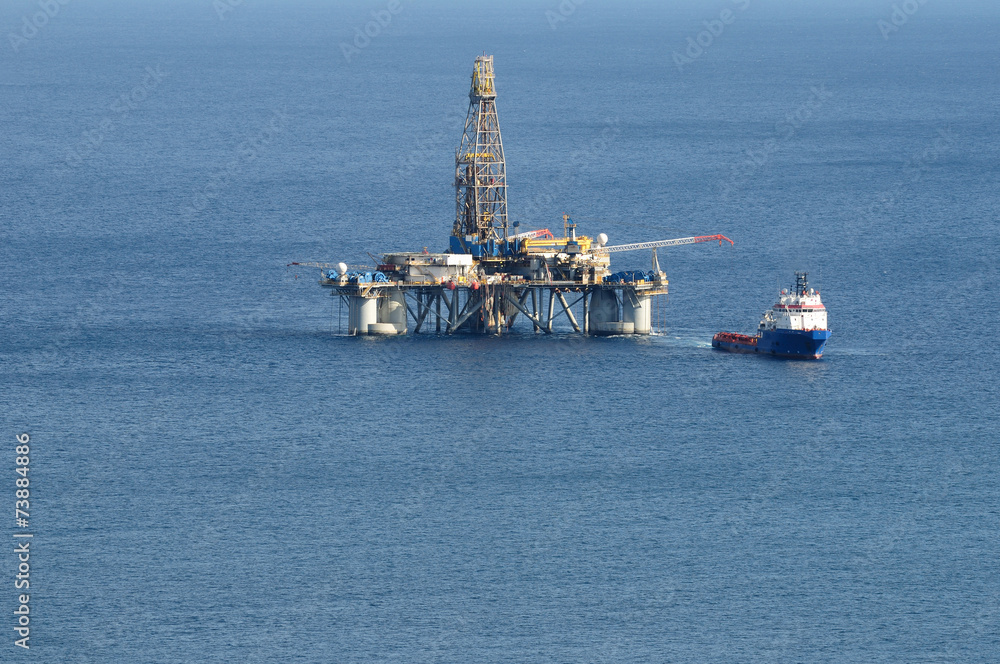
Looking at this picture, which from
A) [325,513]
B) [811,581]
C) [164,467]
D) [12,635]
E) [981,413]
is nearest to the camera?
[12,635]

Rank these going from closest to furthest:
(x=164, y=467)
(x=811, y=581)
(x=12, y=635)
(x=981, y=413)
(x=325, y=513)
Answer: (x=12, y=635)
(x=811, y=581)
(x=325, y=513)
(x=164, y=467)
(x=981, y=413)

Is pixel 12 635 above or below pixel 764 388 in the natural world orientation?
below

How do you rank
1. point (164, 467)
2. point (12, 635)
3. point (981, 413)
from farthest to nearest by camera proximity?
point (981, 413)
point (164, 467)
point (12, 635)

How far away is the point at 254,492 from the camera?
16212 centimetres

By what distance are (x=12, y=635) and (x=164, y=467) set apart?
36.3 m

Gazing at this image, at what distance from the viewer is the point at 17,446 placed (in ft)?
573

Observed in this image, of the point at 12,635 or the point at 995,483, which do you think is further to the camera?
the point at 995,483

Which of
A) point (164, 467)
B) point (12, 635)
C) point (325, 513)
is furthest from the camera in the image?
point (164, 467)

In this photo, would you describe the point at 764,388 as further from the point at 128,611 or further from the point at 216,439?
the point at 128,611

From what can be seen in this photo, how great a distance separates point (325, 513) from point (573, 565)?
20.6m

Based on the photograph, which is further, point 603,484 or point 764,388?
point 764,388

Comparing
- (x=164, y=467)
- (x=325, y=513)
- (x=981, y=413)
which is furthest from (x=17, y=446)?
(x=981, y=413)

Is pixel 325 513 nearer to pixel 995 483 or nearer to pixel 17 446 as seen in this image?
pixel 17 446

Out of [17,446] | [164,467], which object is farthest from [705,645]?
[17,446]
